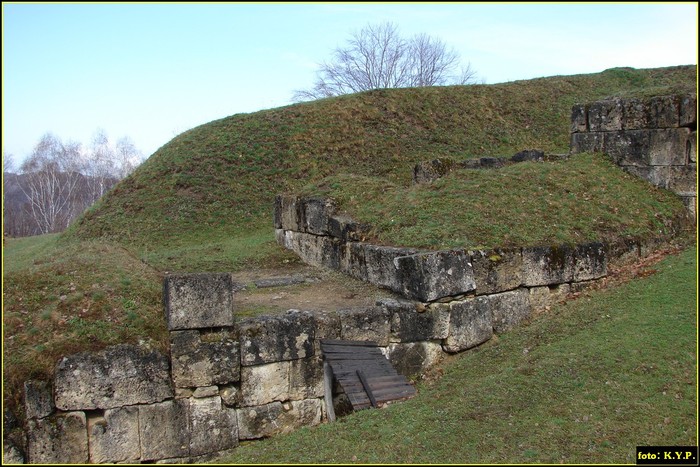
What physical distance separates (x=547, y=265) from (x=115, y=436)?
265 inches

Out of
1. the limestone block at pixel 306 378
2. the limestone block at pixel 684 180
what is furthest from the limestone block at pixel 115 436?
the limestone block at pixel 684 180

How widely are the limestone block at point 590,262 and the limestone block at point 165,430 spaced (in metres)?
6.49

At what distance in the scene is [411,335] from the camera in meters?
8.44

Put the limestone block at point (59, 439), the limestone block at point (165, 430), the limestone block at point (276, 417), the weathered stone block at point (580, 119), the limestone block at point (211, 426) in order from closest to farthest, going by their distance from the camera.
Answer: the limestone block at point (59, 439) → the limestone block at point (165, 430) → the limestone block at point (211, 426) → the limestone block at point (276, 417) → the weathered stone block at point (580, 119)

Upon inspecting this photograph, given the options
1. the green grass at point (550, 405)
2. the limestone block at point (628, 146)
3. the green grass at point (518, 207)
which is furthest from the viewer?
the limestone block at point (628, 146)

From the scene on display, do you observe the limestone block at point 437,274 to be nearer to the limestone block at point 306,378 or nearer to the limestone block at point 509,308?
the limestone block at point 509,308

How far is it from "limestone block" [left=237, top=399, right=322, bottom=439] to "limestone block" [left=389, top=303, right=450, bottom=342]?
153 cm

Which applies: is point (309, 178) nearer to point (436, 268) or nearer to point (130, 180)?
point (130, 180)

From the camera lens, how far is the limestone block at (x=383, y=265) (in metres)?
9.34

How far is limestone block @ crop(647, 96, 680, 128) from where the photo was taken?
40.1ft

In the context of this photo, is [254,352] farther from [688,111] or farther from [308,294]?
[688,111]

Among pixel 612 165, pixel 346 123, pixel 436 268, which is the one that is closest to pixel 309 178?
pixel 346 123

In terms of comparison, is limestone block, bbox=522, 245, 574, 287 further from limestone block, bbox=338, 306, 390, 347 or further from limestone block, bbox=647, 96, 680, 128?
limestone block, bbox=647, 96, 680, 128

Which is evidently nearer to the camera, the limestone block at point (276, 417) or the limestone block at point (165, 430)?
the limestone block at point (165, 430)
